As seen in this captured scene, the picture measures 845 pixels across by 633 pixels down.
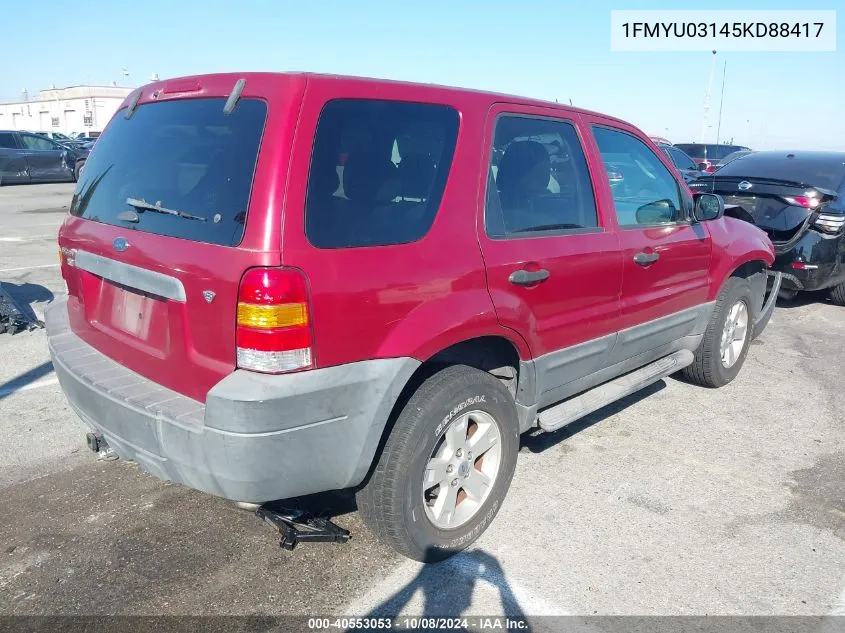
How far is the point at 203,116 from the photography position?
8.63 ft

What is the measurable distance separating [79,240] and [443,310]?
5.47 ft

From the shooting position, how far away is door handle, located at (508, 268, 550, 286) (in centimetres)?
299

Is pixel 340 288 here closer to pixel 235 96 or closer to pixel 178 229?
pixel 178 229

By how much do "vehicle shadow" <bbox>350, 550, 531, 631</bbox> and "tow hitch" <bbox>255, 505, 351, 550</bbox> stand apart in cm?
38

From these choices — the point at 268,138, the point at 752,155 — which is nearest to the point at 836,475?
the point at 268,138

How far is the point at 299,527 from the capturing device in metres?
2.94

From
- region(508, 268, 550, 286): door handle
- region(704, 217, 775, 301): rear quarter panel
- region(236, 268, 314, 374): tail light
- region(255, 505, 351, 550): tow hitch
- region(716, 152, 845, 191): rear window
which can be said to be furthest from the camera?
region(716, 152, 845, 191): rear window

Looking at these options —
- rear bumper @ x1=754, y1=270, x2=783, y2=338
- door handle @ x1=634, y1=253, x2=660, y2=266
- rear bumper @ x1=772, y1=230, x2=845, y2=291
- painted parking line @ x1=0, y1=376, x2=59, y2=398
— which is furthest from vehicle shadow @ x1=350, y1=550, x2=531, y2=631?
rear bumper @ x1=772, y1=230, x2=845, y2=291

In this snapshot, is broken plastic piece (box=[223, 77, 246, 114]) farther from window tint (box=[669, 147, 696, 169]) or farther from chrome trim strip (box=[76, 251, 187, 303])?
window tint (box=[669, 147, 696, 169])

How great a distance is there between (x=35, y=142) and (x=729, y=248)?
2226cm

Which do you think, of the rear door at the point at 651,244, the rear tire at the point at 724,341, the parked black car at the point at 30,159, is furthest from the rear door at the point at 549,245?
the parked black car at the point at 30,159

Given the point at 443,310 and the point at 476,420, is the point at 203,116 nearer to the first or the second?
the point at 443,310

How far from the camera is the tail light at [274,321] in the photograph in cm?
226

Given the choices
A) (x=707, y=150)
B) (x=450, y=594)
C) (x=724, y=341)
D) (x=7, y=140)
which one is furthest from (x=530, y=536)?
(x=7, y=140)
